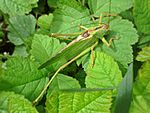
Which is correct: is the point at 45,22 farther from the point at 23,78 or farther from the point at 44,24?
the point at 23,78

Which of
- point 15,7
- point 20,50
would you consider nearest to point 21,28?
point 20,50

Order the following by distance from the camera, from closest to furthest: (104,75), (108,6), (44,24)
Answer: (104,75) < (108,6) < (44,24)

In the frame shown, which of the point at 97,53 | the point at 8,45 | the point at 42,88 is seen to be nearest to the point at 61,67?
the point at 42,88

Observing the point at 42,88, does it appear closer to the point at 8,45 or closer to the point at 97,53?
the point at 97,53

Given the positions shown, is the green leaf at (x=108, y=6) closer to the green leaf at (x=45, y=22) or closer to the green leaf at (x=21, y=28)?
the green leaf at (x=45, y=22)

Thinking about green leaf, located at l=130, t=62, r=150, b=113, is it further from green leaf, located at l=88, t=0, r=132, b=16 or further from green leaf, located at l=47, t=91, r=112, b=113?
green leaf, located at l=88, t=0, r=132, b=16

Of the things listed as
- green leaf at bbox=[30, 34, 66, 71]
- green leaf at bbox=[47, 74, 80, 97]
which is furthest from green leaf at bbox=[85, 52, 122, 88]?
green leaf at bbox=[30, 34, 66, 71]
